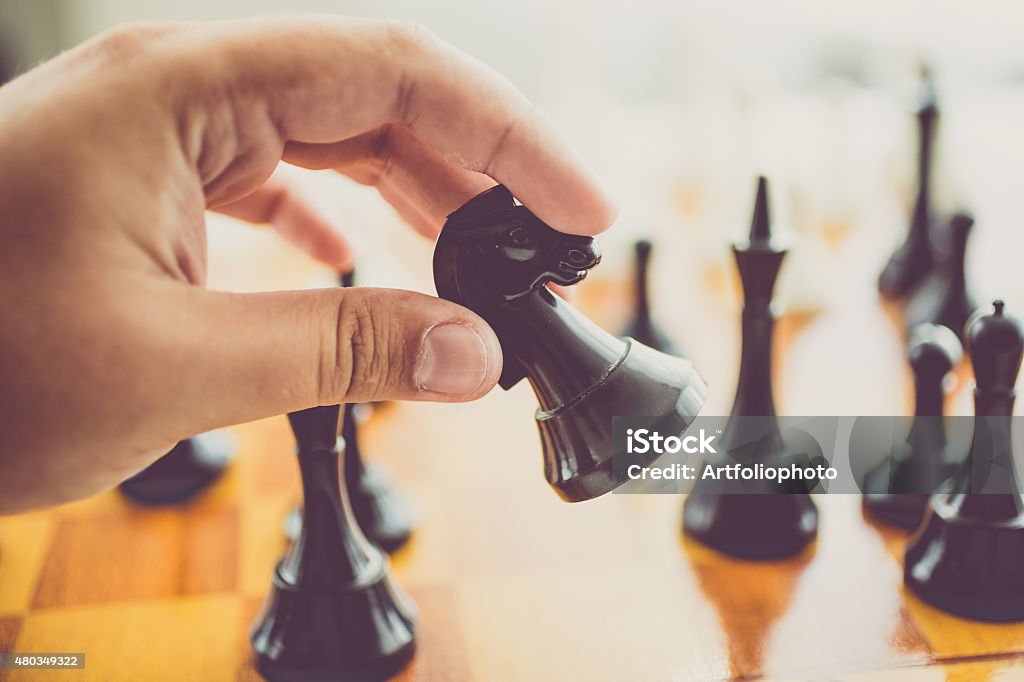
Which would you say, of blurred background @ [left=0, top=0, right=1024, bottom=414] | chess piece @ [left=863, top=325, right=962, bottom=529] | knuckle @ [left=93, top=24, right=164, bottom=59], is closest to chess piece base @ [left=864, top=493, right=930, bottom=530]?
chess piece @ [left=863, top=325, right=962, bottom=529]

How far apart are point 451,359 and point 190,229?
0.15m

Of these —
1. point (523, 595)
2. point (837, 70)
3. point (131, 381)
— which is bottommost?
point (523, 595)

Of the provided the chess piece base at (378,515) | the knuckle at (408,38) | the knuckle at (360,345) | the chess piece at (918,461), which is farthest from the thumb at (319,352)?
the chess piece at (918,461)

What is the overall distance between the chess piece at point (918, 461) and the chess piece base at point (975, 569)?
0.30 ft

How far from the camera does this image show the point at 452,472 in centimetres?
91

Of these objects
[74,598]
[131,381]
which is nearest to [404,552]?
[74,598]

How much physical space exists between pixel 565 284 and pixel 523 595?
0.80ft

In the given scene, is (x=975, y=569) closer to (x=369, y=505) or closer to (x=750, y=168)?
(x=369, y=505)

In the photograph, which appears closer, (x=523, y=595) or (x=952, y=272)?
(x=523, y=595)

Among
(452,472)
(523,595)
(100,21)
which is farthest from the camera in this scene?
(100,21)

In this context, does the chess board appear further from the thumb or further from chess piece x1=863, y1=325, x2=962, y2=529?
the thumb

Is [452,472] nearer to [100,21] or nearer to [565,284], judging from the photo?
[565,284]

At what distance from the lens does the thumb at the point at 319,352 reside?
0.54m

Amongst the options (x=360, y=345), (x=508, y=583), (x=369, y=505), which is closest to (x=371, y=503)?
(x=369, y=505)
